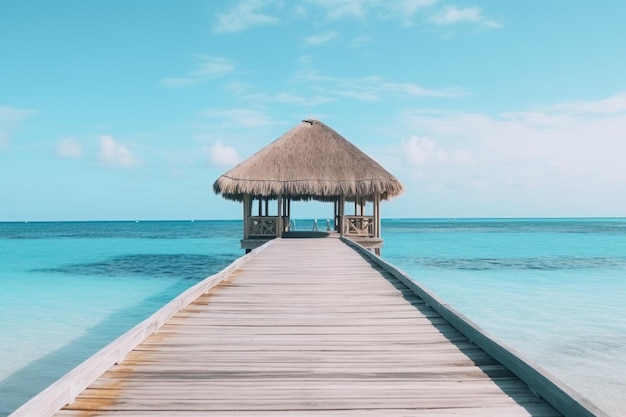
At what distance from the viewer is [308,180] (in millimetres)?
14156

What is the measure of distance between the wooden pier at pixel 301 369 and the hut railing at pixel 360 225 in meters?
9.49

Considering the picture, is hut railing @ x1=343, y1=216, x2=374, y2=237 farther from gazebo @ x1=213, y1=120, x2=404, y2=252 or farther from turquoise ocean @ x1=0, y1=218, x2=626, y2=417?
turquoise ocean @ x1=0, y1=218, x2=626, y2=417

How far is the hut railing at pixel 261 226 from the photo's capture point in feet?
47.6

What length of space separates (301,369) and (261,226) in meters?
11.6

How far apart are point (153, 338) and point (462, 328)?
2218 millimetres

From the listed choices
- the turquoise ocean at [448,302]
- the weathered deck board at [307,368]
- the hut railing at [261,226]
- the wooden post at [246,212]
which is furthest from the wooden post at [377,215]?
the weathered deck board at [307,368]

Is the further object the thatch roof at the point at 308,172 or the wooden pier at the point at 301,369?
the thatch roof at the point at 308,172

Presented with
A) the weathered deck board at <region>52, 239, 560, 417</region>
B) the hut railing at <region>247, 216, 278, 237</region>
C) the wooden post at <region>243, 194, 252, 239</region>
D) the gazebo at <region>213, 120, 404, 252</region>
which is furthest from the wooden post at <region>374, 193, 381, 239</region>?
the weathered deck board at <region>52, 239, 560, 417</region>

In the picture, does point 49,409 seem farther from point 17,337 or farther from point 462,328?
point 17,337

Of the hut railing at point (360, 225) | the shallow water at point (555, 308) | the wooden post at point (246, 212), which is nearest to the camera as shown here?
the shallow water at point (555, 308)

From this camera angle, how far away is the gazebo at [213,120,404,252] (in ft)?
46.2

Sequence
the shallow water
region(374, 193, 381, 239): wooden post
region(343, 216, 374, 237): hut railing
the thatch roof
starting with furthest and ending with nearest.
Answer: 1. region(343, 216, 374, 237): hut railing
2. region(374, 193, 381, 239): wooden post
3. the thatch roof
4. the shallow water

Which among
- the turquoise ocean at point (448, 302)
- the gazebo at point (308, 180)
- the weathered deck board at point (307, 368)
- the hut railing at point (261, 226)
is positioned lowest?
the turquoise ocean at point (448, 302)

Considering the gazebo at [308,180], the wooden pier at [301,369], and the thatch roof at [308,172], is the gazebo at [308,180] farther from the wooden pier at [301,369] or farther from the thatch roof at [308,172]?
the wooden pier at [301,369]
